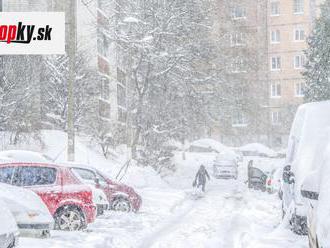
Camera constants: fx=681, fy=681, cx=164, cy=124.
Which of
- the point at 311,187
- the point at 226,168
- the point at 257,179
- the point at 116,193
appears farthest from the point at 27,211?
the point at 226,168

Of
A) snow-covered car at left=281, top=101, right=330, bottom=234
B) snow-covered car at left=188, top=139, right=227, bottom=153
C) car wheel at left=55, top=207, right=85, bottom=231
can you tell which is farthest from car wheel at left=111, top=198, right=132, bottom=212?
snow-covered car at left=188, top=139, right=227, bottom=153

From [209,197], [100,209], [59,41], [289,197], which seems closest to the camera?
[289,197]

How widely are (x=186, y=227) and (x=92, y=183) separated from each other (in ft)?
10.7

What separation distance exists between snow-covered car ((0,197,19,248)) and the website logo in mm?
13514

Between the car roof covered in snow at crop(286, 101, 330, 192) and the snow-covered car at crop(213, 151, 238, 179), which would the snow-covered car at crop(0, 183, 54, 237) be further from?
the snow-covered car at crop(213, 151, 238, 179)

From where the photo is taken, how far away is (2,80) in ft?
88.6

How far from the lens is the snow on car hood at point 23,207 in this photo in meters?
12.0

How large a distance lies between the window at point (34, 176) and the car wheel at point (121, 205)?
5.59 metres

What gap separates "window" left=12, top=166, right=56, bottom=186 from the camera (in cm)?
1425

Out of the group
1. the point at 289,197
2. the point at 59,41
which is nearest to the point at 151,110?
the point at 59,41

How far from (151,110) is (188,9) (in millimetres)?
5868

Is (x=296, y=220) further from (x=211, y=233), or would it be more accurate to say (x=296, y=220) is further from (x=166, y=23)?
(x=166, y=23)

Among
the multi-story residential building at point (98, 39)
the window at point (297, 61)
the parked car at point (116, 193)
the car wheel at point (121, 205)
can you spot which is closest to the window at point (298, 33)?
the window at point (297, 61)

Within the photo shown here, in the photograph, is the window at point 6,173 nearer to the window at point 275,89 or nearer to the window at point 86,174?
the window at point 86,174
